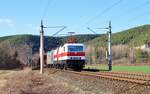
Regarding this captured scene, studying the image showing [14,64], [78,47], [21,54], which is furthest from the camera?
[21,54]

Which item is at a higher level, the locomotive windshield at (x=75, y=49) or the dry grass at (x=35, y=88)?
the locomotive windshield at (x=75, y=49)

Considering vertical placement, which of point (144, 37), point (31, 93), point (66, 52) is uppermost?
point (144, 37)

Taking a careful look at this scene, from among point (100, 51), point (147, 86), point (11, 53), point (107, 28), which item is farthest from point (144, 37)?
point (147, 86)

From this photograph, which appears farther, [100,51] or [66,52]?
[100,51]

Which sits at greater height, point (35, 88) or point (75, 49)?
point (75, 49)

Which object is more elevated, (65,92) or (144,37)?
(144,37)

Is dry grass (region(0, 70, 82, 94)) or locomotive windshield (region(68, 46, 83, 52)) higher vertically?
locomotive windshield (region(68, 46, 83, 52))

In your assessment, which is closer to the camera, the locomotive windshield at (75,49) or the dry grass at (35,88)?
the dry grass at (35,88)

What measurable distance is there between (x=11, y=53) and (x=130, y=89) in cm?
13221

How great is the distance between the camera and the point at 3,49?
148m

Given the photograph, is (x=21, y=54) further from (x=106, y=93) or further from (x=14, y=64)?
(x=106, y=93)

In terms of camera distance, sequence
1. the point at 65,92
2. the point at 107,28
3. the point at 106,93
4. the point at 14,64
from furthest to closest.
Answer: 1. the point at 14,64
2. the point at 107,28
3. the point at 65,92
4. the point at 106,93

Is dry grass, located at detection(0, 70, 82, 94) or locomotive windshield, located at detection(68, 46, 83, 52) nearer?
dry grass, located at detection(0, 70, 82, 94)

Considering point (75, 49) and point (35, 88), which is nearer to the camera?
point (35, 88)
